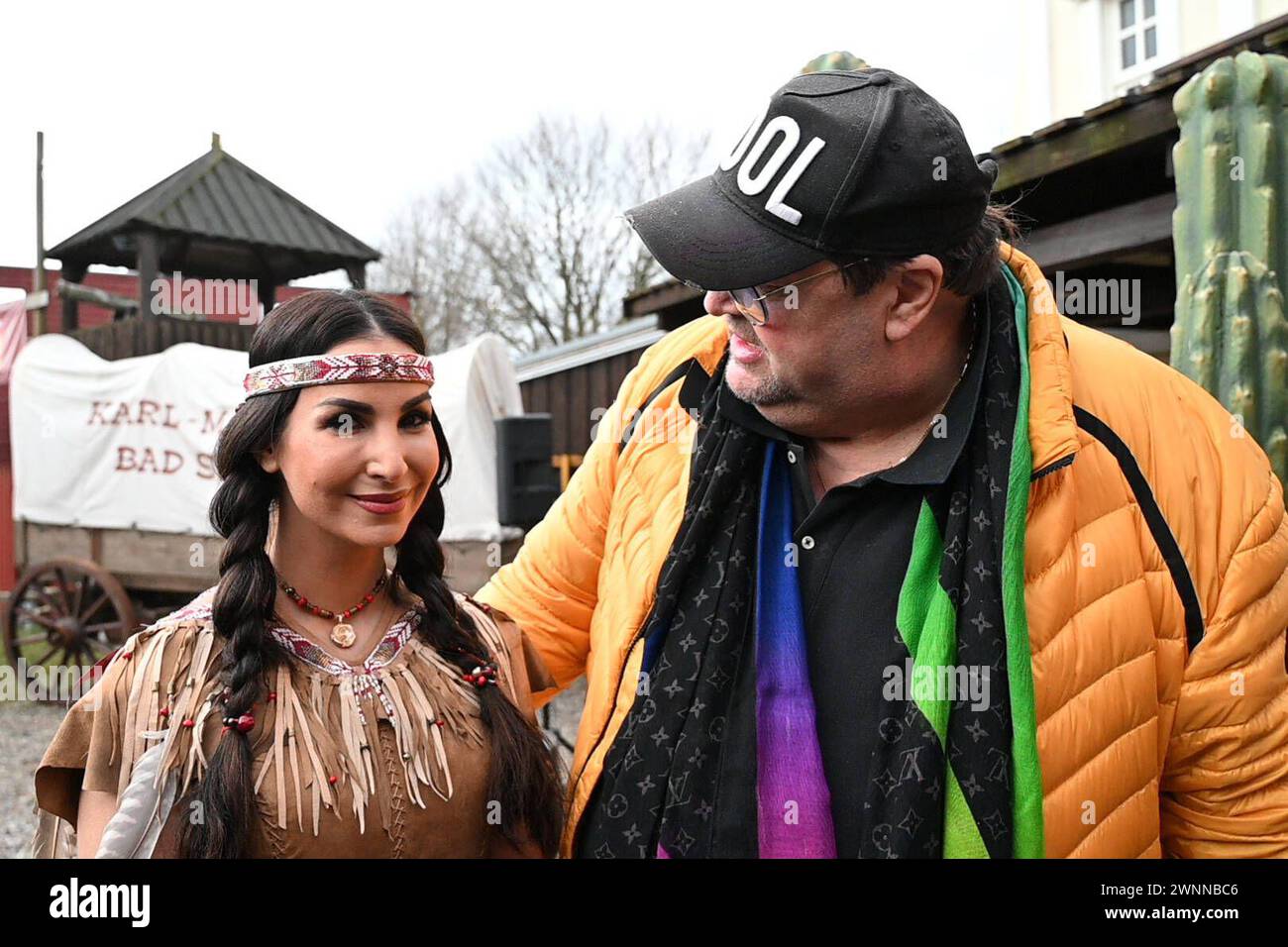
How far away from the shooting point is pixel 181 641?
1516 mm

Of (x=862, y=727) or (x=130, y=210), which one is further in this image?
(x=130, y=210)

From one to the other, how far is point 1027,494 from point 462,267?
585 inches

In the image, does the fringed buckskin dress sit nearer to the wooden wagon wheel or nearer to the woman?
the woman

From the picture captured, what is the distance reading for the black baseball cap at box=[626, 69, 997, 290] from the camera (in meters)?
1.58

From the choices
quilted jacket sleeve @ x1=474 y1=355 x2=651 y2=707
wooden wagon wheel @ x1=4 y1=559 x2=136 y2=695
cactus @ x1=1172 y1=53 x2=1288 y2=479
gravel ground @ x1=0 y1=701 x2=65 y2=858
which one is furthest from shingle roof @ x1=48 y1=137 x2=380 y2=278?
cactus @ x1=1172 y1=53 x2=1288 y2=479

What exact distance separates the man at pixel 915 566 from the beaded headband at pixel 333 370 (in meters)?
0.48

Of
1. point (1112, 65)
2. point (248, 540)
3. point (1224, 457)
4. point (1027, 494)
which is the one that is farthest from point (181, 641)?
point (1112, 65)

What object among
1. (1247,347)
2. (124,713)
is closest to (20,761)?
(124,713)

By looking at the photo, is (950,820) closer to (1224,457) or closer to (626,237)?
(1224,457)

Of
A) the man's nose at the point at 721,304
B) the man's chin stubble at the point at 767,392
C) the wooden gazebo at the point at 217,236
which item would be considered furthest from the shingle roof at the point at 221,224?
the man's chin stubble at the point at 767,392

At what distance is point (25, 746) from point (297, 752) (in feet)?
25.1

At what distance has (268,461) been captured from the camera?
1.61 meters

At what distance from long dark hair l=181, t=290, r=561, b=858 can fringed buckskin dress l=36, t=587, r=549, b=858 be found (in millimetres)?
26

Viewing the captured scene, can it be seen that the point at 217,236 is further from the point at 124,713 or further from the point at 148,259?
the point at 124,713
